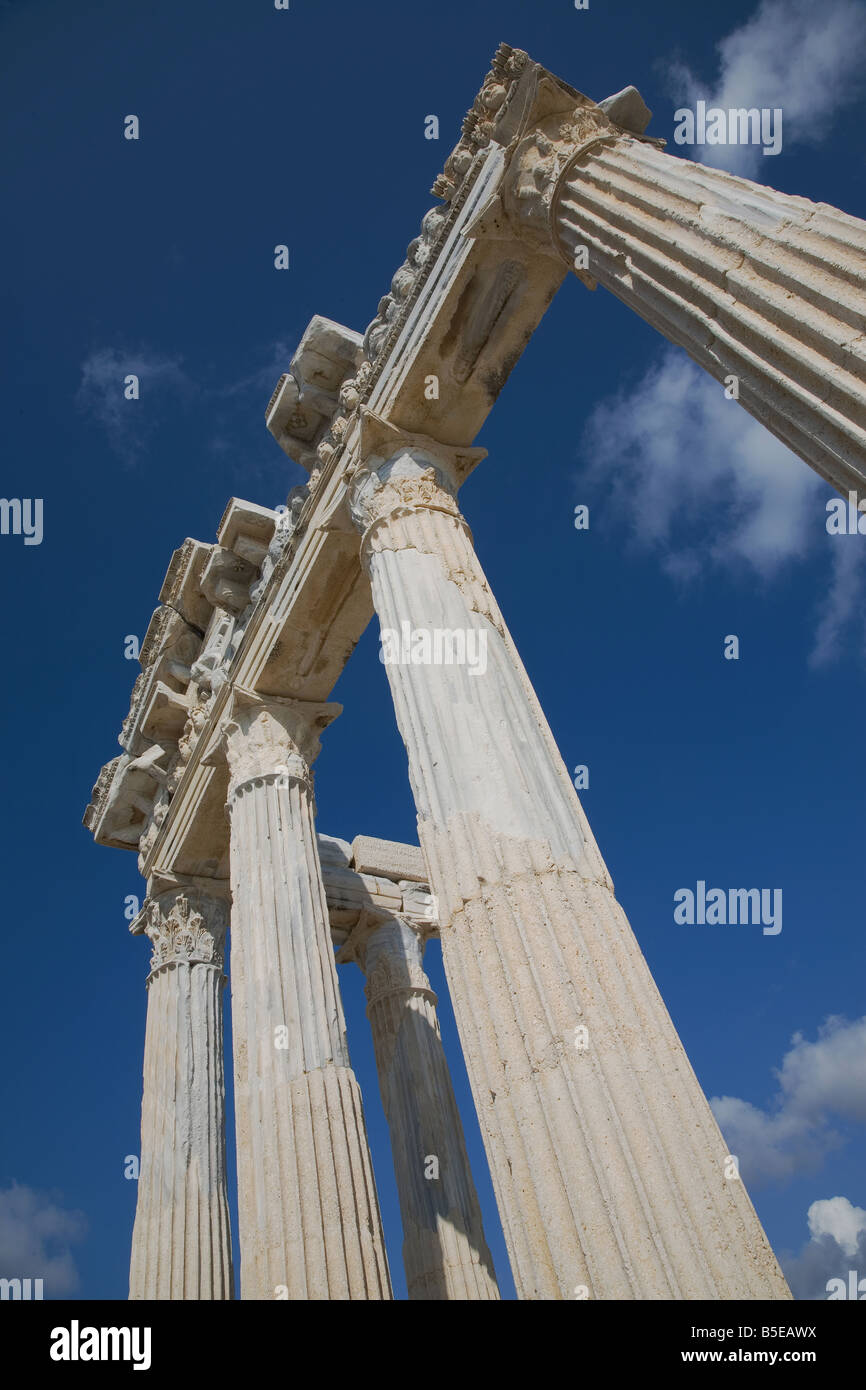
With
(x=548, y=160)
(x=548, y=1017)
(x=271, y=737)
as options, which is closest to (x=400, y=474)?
(x=548, y=160)

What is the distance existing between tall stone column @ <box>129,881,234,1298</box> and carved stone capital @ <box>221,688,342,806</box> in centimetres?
281

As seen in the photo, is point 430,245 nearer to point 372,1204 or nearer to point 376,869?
point 372,1204

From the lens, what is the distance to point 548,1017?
6.17 m

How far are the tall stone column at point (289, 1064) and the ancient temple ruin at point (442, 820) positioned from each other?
0.11 feet

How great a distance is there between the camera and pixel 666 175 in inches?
290

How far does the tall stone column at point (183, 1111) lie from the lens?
463 inches

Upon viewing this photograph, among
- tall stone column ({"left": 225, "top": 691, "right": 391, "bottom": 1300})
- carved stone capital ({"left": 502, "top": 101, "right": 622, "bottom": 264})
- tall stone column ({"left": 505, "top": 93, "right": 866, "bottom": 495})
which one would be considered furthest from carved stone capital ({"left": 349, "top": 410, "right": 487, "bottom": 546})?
tall stone column ({"left": 225, "top": 691, "right": 391, "bottom": 1300})

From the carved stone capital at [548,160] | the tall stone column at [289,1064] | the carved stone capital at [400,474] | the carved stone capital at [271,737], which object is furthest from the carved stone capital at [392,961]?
the carved stone capital at [548,160]

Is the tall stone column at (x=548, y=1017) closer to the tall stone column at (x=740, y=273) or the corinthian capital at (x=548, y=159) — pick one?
the tall stone column at (x=740, y=273)

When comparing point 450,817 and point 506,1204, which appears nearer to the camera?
point 506,1204

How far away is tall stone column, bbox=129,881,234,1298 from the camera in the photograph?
11.8 metres

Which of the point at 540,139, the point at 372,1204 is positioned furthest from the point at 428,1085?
the point at 540,139

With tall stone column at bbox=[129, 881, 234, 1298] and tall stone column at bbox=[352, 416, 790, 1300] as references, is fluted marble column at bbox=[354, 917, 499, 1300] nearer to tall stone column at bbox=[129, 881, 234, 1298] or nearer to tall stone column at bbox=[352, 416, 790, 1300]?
tall stone column at bbox=[129, 881, 234, 1298]
